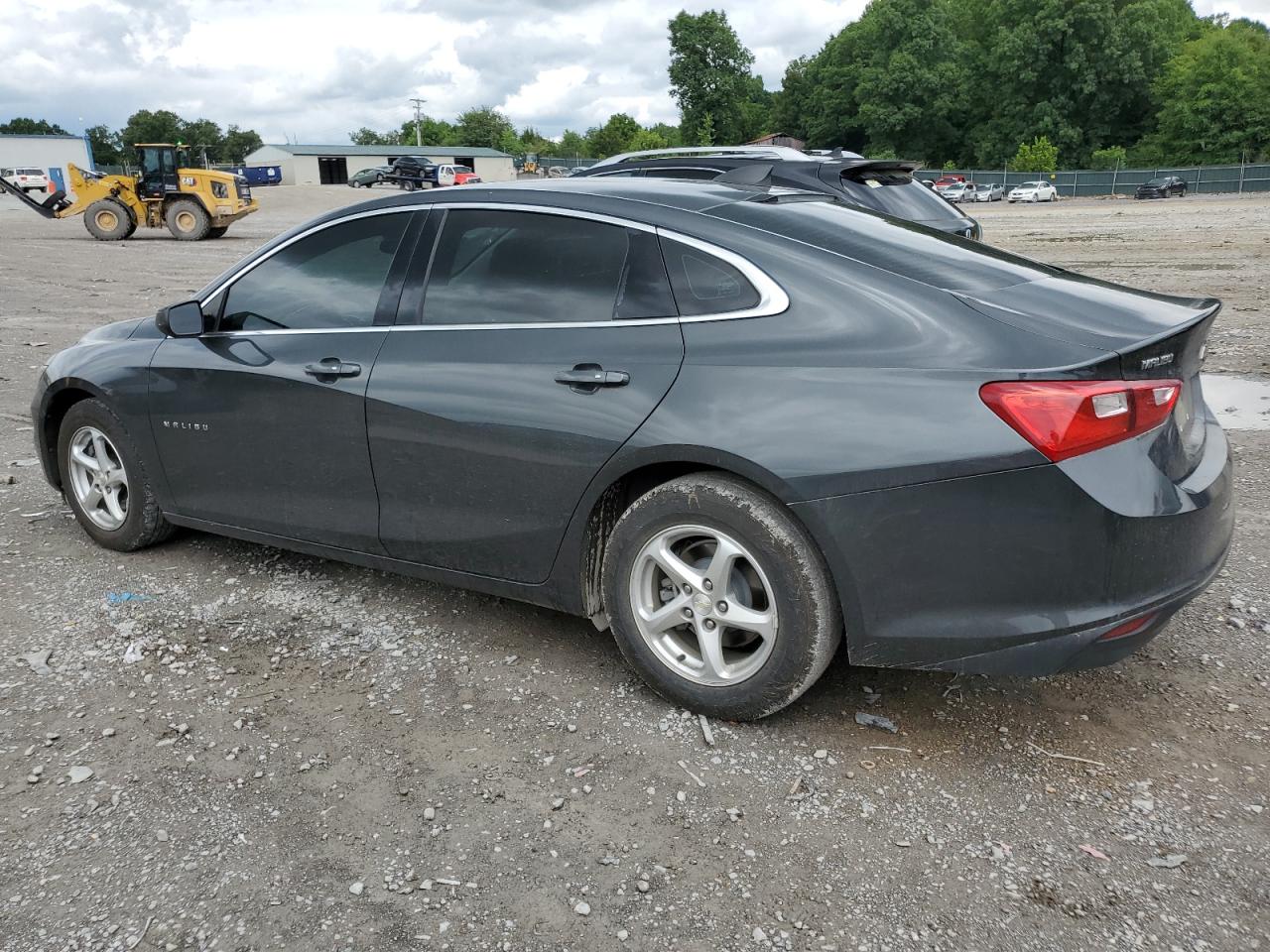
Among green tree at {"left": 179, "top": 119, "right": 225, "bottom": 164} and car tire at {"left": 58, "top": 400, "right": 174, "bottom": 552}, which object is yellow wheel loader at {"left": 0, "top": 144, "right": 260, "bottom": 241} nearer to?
car tire at {"left": 58, "top": 400, "right": 174, "bottom": 552}

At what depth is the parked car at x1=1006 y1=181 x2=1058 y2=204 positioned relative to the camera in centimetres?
6084

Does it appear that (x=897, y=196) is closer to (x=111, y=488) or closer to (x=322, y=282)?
(x=322, y=282)

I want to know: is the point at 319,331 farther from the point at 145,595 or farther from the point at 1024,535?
the point at 1024,535

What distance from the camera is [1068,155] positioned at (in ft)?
292

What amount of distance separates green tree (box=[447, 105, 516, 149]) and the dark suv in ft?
437

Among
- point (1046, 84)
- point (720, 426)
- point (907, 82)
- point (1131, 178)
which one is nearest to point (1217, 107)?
point (1046, 84)

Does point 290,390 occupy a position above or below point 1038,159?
below

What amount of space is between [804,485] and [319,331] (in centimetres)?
206

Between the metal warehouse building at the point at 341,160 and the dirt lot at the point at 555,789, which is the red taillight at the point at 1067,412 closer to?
the dirt lot at the point at 555,789

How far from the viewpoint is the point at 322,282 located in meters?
4.11

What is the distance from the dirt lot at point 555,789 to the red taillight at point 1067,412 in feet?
3.31

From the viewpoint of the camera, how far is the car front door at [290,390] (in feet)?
12.8

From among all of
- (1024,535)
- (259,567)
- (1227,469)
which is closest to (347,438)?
(259,567)

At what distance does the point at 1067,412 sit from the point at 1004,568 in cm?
43
